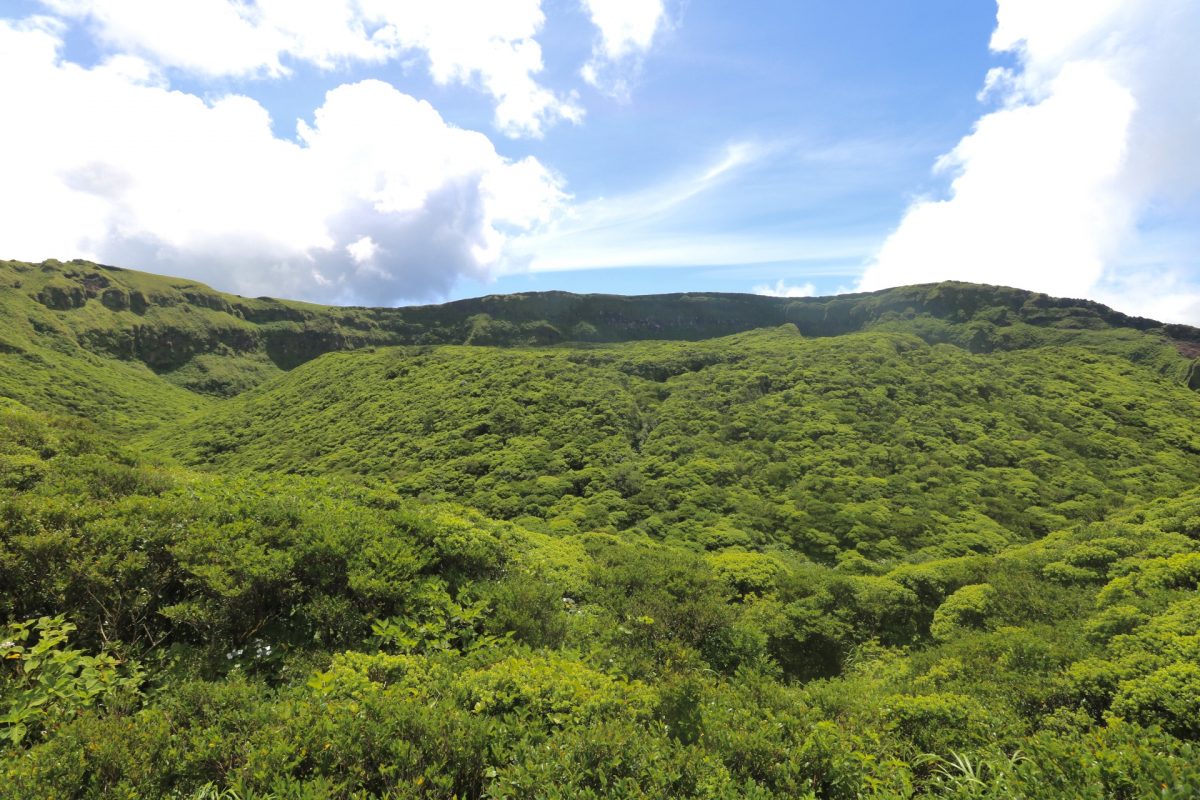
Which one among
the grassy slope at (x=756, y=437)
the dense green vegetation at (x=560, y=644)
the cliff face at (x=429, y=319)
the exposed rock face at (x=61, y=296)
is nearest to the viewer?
the dense green vegetation at (x=560, y=644)

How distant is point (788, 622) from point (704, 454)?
120ft

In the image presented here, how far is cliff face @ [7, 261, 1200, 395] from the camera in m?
108

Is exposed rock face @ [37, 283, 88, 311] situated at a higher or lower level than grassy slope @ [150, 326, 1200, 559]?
higher

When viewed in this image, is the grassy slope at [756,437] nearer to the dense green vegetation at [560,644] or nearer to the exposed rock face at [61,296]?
the dense green vegetation at [560,644]

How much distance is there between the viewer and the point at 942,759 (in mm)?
6664

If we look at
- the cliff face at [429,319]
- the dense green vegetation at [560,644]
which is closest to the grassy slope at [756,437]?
the dense green vegetation at [560,644]

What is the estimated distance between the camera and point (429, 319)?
15125 cm

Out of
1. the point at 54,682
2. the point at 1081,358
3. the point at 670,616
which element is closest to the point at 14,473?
the point at 54,682

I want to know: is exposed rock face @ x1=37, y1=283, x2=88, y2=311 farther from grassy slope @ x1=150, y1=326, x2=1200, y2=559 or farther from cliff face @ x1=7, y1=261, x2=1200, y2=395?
grassy slope @ x1=150, y1=326, x2=1200, y2=559

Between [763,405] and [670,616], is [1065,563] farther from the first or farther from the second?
[763,405]

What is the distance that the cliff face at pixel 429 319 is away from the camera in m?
108

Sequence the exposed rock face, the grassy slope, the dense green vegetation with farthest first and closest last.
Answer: the exposed rock face < the grassy slope < the dense green vegetation

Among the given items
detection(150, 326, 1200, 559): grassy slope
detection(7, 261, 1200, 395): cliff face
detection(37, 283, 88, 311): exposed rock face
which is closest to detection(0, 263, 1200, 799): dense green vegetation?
detection(150, 326, 1200, 559): grassy slope

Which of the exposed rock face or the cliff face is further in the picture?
the exposed rock face
